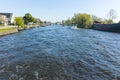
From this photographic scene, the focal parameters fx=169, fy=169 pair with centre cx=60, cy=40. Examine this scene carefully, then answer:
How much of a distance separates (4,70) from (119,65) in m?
10.9

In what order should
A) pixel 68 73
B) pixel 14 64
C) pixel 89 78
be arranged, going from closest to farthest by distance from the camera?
1. pixel 89 78
2. pixel 68 73
3. pixel 14 64

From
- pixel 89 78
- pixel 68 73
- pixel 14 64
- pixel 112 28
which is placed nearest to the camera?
pixel 89 78

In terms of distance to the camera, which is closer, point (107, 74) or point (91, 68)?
point (107, 74)

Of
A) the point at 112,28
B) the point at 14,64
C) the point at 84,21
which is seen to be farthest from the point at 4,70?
the point at 84,21

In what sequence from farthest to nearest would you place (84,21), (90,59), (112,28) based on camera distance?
1. (84,21)
2. (112,28)
3. (90,59)

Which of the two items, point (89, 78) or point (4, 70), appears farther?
point (4, 70)

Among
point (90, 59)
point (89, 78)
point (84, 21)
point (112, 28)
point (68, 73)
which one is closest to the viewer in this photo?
point (89, 78)

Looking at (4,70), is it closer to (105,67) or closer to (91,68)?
(91,68)

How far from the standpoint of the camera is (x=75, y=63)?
1672 cm

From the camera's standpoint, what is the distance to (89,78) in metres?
12.9

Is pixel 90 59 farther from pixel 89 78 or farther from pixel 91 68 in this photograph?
pixel 89 78

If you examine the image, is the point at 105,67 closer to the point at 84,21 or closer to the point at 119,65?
the point at 119,65

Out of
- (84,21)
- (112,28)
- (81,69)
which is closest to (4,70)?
(81,69)

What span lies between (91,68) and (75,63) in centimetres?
189
